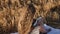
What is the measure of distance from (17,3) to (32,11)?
173mm

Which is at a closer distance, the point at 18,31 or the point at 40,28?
the point at 40,28

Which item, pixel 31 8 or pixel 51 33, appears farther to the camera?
pixel 31 8

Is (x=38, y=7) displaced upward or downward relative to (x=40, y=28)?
upward

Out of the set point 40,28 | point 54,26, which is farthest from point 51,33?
point 54,26

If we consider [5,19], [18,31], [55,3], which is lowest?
[18,31]

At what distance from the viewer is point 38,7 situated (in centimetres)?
135

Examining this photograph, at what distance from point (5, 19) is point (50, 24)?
18.3 inches

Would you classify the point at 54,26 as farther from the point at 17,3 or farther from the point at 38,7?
the point at 17,3

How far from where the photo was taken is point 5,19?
130cm

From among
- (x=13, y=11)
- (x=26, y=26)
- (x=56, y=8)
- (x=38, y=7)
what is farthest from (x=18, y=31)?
(x=56, y=8)

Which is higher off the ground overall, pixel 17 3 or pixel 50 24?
pixel 17 3

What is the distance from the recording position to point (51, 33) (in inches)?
44.4

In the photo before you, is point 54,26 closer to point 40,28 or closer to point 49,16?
point 49,16

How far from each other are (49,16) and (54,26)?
4.6 inches
